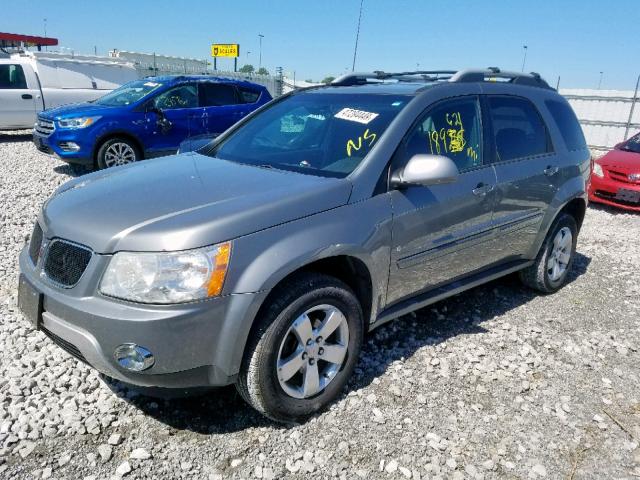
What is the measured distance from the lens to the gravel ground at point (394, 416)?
249 centimetres

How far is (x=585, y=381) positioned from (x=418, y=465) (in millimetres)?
1477

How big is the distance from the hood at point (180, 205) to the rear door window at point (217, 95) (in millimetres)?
6576

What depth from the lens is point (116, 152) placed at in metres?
8.52

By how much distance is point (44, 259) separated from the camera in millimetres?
2580

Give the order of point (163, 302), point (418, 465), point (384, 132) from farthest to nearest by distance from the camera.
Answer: point (384, 132)
point (418, 465)
point (163, 302)

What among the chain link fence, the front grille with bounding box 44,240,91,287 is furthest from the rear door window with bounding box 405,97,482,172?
the chain link fence

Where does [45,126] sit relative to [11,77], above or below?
below

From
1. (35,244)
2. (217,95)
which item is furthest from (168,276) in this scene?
(217,95)

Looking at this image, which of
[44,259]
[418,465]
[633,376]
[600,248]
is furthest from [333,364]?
[600,248]

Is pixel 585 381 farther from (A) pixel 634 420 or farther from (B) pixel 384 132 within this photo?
(B) pixel 384 132

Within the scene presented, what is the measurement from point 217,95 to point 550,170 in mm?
6868

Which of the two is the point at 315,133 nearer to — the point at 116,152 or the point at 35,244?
the point at 35,244

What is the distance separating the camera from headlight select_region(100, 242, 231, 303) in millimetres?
2248

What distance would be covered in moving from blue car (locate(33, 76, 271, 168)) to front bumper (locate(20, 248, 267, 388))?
20.3 feet
